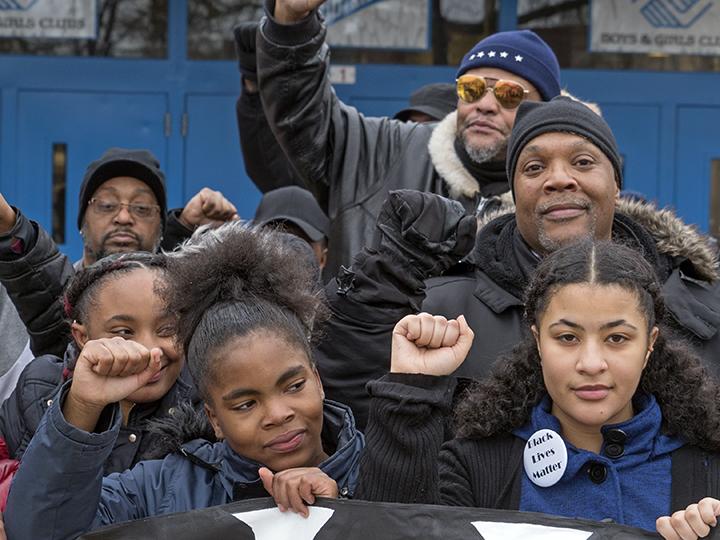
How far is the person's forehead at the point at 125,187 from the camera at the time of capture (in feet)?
15.2

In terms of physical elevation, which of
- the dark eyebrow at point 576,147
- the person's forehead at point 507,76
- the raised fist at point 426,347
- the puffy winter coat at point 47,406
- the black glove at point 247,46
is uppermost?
the black glove at point 247,46

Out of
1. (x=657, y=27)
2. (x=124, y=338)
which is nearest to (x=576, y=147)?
(x=124, y=338)

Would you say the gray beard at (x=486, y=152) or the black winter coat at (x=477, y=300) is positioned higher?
the gray beard at (x=486, y=152)

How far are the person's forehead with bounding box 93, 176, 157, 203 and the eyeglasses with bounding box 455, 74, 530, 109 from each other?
1219mm

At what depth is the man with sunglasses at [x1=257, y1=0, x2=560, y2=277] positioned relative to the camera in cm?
429

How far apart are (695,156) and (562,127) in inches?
190

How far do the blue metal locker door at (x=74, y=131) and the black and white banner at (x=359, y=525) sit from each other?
543cm

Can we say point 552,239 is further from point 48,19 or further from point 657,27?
point 48,19

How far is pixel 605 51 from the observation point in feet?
26.1

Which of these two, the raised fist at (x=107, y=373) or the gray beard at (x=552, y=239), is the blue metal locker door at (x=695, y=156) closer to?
the gray beard at (x=552, y=239)

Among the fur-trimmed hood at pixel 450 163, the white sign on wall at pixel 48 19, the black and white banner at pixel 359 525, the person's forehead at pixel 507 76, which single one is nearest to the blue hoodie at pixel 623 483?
the black and white banner at pixel 359 525

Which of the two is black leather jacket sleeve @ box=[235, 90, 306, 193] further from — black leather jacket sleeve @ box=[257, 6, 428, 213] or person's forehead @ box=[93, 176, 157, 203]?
person's forehead @ box=[93, 176, 157, 203]

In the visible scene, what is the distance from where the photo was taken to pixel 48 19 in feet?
25.5

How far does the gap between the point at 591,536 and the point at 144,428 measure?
1360 millimetres
